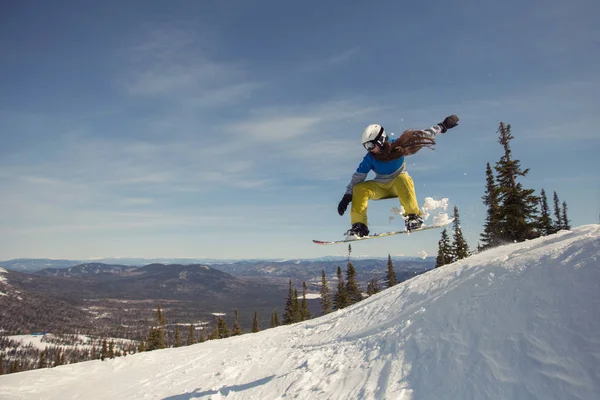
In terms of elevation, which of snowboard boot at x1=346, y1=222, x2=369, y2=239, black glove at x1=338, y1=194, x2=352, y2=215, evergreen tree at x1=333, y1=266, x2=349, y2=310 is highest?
black glove at x1=338, y1=194, x2=352, y2=215

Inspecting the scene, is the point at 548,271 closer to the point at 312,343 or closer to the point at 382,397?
Answer: the point at 382,397

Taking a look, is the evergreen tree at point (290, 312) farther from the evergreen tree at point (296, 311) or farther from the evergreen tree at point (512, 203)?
the evergreen tree at point (512, 203)

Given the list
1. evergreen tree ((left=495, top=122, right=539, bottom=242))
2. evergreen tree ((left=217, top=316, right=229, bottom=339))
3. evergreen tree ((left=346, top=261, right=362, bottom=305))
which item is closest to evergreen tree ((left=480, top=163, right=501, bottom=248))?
evergreen tree ((left=495, top=122, right=539, bottom=242))

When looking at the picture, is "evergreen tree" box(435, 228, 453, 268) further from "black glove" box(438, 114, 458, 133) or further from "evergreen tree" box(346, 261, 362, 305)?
"black glove" box(438, 114, 458, 133)

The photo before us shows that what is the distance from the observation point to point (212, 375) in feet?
40.3

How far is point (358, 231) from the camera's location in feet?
28.2

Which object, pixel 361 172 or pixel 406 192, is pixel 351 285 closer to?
pixel 406 192

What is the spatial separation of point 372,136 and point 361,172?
4.47 feet

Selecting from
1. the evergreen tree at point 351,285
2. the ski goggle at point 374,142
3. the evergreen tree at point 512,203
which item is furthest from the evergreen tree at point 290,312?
the ski goggle at point 374,142

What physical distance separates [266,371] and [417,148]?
865 centimetres

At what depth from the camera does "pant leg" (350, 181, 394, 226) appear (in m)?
8.44

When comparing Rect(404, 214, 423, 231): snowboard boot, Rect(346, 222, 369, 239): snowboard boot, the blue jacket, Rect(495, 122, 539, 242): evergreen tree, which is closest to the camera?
the blue jacket

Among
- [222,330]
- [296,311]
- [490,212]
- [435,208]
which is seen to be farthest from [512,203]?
[222,330]

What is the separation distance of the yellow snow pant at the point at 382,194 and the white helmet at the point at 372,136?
132 cm
